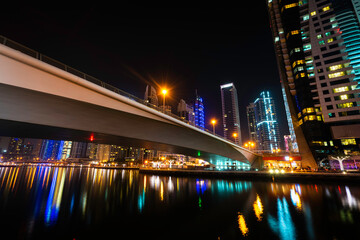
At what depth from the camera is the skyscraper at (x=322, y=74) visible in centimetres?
5281

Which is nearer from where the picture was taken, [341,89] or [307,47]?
[341,89]

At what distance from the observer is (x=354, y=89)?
52.8m

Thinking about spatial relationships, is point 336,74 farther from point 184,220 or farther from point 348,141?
point 184,220

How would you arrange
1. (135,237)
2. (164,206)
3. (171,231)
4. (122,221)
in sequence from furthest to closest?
(164,206), (122,221), (171,231), (135,237)

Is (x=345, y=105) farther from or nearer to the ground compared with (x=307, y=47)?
nearer to the ground

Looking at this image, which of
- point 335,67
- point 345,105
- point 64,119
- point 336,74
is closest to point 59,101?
point 64,119

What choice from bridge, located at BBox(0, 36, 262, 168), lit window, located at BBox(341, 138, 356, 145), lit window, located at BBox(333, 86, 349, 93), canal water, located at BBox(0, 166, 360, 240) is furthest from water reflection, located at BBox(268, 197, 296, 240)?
lit window, located at BBox(333, 86, 349, 93)

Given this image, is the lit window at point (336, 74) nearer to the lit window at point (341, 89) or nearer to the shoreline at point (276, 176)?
the lit window at point (341, 89)

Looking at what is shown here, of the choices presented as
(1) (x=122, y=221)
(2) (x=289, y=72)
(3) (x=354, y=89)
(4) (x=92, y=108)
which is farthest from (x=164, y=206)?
(2) (x=289, y=72)

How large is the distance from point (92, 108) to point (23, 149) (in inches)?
9468

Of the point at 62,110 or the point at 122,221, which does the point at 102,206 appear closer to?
the point at 122,221

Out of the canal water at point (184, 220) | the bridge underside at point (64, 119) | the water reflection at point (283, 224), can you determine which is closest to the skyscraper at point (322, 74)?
the canal water at point (184, 220)

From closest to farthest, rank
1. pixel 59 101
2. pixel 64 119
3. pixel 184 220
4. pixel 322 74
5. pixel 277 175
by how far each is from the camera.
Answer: pixel 184 220 → pixel 59 101 → pixel 64 119 → pixel 277 175 → pixel 322 74

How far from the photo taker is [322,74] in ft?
190
